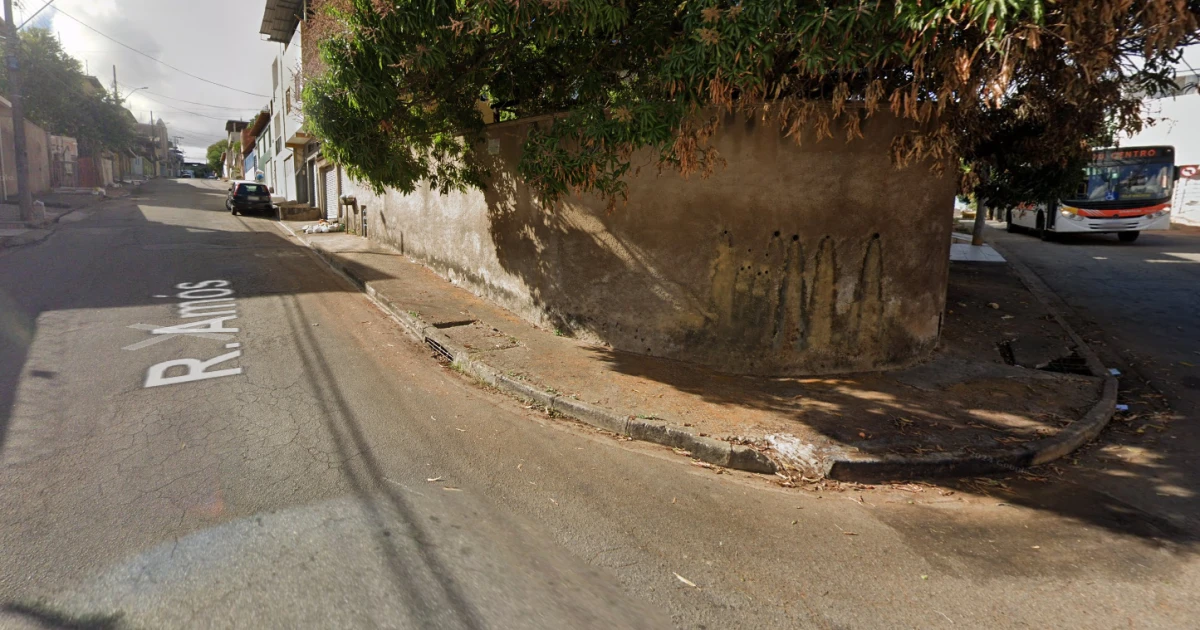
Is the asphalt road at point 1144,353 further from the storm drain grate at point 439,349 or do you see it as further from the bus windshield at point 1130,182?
the storm drain grate at point 439,349

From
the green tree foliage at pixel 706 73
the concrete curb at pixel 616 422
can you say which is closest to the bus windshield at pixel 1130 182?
the green tree foliage at pixel 706 73

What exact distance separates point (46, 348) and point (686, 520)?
651cm

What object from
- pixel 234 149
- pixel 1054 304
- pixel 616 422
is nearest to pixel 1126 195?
pixel 1054 304

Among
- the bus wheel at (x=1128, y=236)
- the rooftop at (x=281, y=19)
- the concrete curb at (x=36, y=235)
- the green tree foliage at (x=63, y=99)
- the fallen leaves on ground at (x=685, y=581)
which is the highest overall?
the rooftop at (x=281, y=19)

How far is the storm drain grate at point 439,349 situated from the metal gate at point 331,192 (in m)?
15.2

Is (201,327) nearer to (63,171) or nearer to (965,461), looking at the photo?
(965,461)

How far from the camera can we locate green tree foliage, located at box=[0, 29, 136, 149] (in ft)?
96.2

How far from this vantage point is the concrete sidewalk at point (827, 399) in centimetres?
480

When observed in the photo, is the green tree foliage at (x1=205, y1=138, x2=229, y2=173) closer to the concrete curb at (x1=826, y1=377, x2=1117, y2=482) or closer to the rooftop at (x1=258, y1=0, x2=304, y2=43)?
the rooftop at (x1=258, y1=0, x2=304, y2=43)

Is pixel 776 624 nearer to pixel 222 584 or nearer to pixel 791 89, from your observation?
pixel 222 584

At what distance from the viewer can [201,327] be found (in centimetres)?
750

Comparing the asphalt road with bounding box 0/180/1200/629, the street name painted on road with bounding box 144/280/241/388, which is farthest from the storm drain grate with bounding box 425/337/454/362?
the street name painted on road with bounding box 144/280/241/388

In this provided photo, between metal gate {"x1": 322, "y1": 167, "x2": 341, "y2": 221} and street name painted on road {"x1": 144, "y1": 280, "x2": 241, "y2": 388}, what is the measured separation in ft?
38.3

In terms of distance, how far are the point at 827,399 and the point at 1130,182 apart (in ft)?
62.0
